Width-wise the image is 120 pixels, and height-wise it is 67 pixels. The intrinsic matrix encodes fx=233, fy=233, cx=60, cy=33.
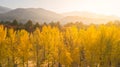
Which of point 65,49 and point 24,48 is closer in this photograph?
point 24,48

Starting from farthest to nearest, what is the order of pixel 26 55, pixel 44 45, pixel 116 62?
pixel 44 45, pixel 26 55, pixel 116 62

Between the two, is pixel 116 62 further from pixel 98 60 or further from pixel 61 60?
pixel 61 60

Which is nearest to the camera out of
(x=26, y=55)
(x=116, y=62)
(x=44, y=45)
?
(x=116, y=62)

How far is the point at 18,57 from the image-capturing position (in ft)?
204

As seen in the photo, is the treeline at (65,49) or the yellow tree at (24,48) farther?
the yellow tree at (24,48)

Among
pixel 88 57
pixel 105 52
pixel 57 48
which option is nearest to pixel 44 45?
pixel 57 48

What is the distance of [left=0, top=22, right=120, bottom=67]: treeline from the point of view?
58.4m

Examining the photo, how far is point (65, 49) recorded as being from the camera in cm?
6366

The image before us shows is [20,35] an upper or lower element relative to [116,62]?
upper

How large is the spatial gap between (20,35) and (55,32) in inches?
415

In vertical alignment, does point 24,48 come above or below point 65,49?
above

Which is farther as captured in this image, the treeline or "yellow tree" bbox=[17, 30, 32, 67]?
"yellow tree" bbox=[17, 30, 32, 67]

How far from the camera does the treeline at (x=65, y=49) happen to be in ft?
192

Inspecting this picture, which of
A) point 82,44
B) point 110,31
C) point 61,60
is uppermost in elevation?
point 110,31
